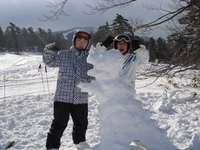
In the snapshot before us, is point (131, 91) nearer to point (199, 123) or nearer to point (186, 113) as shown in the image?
point (199, 123)

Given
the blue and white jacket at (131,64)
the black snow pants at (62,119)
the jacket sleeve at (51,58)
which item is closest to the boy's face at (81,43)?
the jacket sleeve at (51,58)

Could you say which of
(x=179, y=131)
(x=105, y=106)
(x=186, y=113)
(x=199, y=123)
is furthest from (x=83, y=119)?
(x=186, y=113)

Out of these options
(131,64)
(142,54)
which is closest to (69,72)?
(131,64)

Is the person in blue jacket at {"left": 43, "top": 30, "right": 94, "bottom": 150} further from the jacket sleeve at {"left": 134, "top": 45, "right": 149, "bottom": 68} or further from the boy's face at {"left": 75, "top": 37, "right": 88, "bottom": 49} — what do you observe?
the jacket sleeve at {"left": 134, "top": 45, "right": 149, "bottom": 68}

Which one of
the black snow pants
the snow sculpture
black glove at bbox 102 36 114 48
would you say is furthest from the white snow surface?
black glove at bbox 102 36 114 48

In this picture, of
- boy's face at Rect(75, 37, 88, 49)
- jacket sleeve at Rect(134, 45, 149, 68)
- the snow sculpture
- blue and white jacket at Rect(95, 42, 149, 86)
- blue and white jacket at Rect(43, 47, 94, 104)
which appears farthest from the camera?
boy's face at Rect(75, 37, 88, 49)

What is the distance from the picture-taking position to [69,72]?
2266 mm

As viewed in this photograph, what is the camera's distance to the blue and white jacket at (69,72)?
2219 millimetres

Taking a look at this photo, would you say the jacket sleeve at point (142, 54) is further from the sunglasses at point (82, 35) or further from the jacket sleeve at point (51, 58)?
the jacket sleeve at point (51, 58)

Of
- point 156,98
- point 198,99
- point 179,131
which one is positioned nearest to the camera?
point 179,131

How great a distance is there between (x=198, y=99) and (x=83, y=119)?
3.49 m

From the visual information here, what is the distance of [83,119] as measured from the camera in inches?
A: 94.6

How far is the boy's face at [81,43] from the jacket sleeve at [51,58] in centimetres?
32

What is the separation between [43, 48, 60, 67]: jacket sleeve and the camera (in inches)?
89.9
